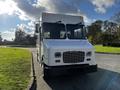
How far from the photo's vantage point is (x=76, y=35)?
1277cm

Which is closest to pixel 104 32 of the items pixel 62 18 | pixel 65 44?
pixel 62 18

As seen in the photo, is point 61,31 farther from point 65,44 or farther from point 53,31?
point 65,44

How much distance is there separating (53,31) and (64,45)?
1191 mm

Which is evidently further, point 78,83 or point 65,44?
point 65,44

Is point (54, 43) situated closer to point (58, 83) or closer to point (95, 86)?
point (58, 83)

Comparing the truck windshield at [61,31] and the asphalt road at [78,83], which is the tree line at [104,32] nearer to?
the truck windshield at [61,31]

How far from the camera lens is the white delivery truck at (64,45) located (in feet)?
36.5

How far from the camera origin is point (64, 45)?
453 inches

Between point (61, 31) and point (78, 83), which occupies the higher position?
point (61, 31)

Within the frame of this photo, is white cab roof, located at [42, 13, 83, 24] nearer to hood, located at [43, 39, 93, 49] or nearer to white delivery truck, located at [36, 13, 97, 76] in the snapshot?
white delivery truck, located at [36, 13, 97, 76]

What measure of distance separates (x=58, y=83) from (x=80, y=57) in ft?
5.17

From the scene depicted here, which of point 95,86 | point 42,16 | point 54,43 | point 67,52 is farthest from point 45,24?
point 95,86

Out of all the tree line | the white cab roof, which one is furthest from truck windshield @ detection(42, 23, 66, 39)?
the tree line

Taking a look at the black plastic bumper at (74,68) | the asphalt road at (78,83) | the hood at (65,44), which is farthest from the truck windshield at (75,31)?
the asphalt road at (78,83)
